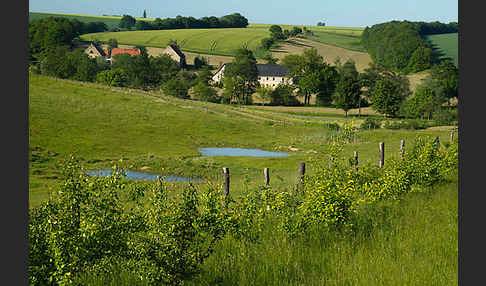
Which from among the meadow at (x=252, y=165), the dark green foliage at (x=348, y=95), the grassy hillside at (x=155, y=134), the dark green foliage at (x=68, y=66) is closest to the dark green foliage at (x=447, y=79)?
the dark green foliage at (x=348, y=95)

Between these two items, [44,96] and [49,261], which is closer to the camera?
[49,261]

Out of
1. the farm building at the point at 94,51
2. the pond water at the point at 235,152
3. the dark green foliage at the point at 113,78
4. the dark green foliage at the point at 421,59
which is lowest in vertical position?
the pond water at the point at 235,152

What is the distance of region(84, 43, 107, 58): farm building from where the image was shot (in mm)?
187375

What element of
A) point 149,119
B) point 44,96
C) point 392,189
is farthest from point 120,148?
point 392,189

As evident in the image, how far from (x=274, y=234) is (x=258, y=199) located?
3.30ft

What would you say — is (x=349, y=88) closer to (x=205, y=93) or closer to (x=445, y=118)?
(x=445, y=118)

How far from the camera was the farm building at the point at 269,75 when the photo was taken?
527 feet

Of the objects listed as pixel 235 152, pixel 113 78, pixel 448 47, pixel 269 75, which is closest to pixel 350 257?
pixel 235 152

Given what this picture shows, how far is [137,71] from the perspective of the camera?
487 feet

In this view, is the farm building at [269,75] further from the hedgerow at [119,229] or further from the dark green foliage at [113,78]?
the hedgerow at [119,229]

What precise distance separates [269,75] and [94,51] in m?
76.5

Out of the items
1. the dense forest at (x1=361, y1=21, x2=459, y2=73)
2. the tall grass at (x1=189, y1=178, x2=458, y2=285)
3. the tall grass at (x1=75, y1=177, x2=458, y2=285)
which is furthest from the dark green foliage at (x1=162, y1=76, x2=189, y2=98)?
the tall grass at (x1=189, y1=178, x2=458, y2=285)

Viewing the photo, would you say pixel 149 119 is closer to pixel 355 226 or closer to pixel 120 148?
pixel 120 148

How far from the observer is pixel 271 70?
538ft
